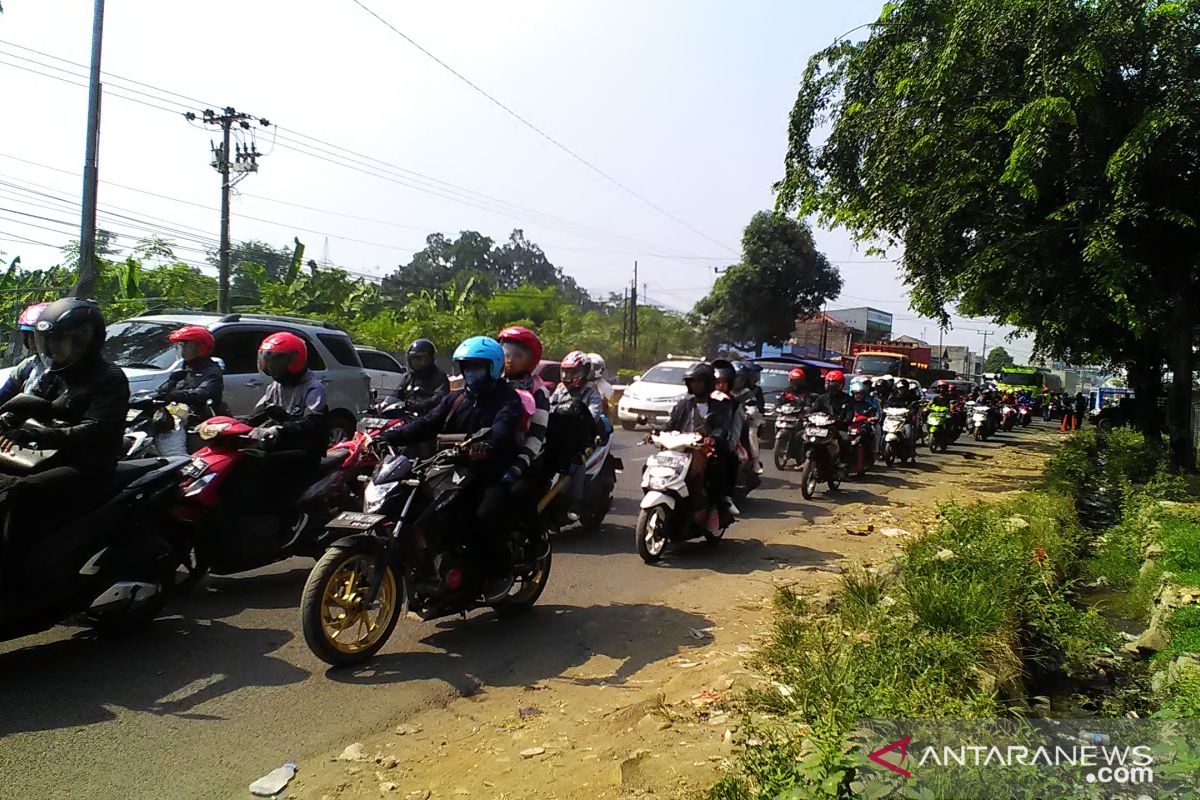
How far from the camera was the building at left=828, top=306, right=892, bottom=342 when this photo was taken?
75875 mm

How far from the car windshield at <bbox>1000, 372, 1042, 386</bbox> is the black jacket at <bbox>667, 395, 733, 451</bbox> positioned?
36.6m

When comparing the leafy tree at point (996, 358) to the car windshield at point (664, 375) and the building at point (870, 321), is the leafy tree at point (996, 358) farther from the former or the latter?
the car windshield at point (664, 375)

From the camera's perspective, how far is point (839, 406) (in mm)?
12461

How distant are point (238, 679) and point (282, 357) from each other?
254 centimetres

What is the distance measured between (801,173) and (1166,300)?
6239mm

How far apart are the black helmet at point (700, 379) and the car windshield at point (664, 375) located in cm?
939

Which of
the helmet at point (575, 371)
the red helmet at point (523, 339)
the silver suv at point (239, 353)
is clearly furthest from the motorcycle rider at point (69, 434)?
the helmet at point (575, 371)

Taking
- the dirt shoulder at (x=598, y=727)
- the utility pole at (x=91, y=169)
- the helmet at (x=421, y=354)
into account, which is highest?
the utility pole at (x=91, y=169)

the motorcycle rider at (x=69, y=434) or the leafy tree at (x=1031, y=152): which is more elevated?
the leafy tree at (x=1031, y=152)

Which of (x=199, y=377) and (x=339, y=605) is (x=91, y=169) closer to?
(x=199, y=377)

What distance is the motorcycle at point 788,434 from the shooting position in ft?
44.7

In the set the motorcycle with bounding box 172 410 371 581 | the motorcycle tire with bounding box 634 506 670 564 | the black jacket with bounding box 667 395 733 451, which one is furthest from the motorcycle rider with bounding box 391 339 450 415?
the motorcycle with bounding box 172 410 371 581

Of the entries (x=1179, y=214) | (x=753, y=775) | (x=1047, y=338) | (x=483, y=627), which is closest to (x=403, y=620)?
(x=483, y=627)

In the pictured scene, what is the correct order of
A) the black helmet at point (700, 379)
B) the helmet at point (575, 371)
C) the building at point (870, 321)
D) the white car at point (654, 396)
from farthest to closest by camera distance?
1. the building at point (870, 321)
2. the white car at point (654, 396)
3. the helmet at point (575, 371)
4. the black helmet at point (700, 379)
